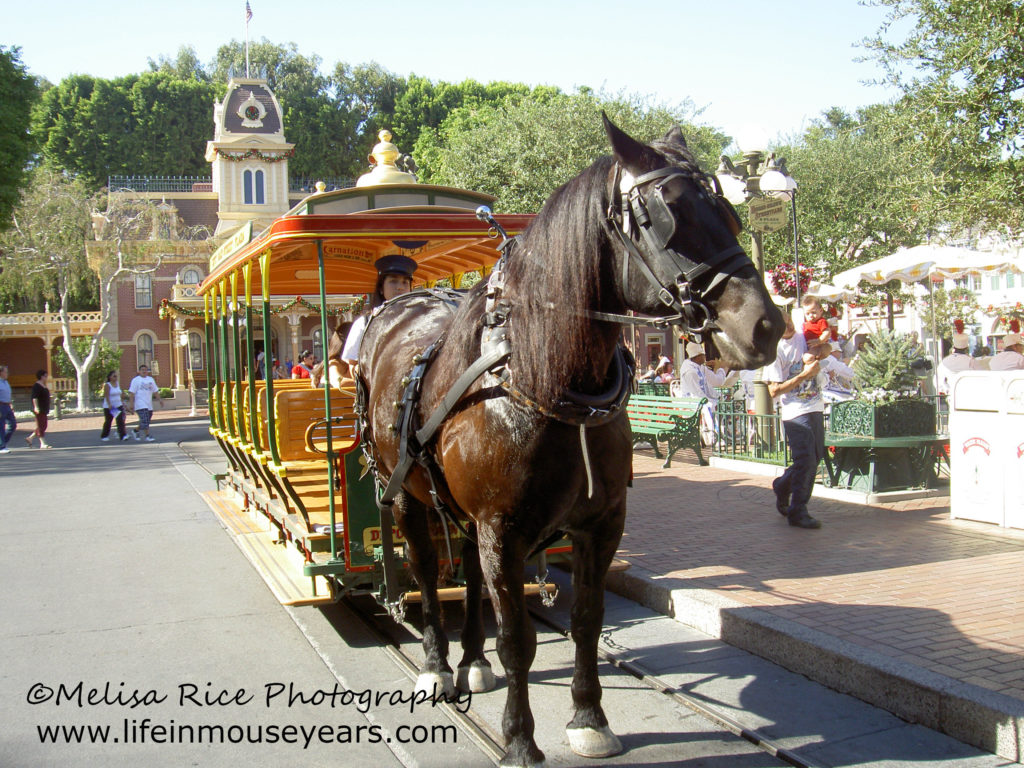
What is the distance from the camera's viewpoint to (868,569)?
602cm

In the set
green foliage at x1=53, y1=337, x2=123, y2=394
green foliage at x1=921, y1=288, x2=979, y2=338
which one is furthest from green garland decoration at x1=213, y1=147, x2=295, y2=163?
green foliage at x1=921, y1=288, x2=979, y2=338

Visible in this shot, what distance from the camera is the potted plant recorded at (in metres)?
8.84

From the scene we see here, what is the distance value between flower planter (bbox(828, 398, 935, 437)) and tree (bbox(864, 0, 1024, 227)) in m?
4.67

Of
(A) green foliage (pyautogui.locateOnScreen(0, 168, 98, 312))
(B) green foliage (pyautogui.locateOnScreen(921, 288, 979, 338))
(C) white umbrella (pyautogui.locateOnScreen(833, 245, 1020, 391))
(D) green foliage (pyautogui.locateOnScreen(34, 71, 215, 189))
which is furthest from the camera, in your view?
(D) green foliage (pyautogui.locateOnScreen(34, 71, 215, 189))

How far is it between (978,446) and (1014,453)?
1.21 ft

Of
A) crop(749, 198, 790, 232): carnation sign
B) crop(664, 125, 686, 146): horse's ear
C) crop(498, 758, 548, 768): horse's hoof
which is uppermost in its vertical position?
crop(749, 198, 790, 232): carnation sign

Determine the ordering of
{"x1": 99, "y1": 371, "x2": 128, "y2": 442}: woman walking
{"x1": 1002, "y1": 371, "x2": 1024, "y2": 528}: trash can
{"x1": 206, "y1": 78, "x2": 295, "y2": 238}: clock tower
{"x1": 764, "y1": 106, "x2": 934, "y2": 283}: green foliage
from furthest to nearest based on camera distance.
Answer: {"x1": 206, "y1": 78, "x2": 295, "y2": 238}: clock tower < {"x1": 764, "y1": 106, "x2": 934, "y2": 283}: green foliage < {"x1": 99, "y1": 371, "x2": 128, "y2": 442}: woman walking < {"x1": 1002, "y1": 371, "x2": 1024, "y2": 528}: trash can

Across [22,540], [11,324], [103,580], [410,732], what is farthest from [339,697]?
[11,324]

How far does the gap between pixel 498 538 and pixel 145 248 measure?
36.8 m

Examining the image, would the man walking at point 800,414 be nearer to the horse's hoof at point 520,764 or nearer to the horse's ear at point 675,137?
the horse's ear at point 675,137

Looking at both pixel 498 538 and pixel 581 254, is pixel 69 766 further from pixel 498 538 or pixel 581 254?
pixel 581 254

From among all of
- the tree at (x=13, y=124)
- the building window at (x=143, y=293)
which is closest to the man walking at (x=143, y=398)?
the tree at (x=13, y=124)

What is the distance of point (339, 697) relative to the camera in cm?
440

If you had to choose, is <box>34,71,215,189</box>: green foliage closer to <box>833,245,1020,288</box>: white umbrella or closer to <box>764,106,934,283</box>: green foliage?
<box>764,106,934,283</box>: green foliage
